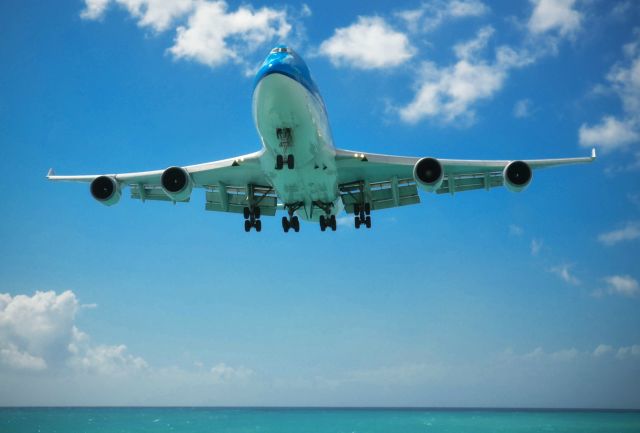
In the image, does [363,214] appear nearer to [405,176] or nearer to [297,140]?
[405,176]

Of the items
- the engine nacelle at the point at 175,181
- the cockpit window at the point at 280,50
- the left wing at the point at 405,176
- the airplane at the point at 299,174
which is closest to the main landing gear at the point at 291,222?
the airplane at the point at 299,174

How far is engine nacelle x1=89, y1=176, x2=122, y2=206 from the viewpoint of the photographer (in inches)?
940

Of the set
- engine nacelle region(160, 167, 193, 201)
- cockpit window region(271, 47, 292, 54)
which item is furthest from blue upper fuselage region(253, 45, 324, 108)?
engine nacelle region(160, 167, 193, 201)

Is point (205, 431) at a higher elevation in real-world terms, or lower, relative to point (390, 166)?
lower

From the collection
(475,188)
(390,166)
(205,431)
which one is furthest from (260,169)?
(205,431)

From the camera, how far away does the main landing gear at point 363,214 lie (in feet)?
86.3

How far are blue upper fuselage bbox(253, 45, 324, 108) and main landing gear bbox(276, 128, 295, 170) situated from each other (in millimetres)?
1658

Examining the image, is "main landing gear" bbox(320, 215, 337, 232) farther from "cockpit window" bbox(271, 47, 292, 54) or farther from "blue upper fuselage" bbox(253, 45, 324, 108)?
"cockpit window" bbox(271, 47, 292, 54)

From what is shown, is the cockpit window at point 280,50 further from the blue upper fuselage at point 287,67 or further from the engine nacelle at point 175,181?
the engine nacelle at point 175,181

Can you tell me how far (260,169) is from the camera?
23.7 metres

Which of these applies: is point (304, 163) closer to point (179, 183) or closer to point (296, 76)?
point (296, 76)

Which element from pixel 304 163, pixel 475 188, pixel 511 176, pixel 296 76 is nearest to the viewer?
pixel 296 76

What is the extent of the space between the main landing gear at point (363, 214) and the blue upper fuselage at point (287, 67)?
6.97 meters

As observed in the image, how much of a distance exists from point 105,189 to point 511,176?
52.6 ft
